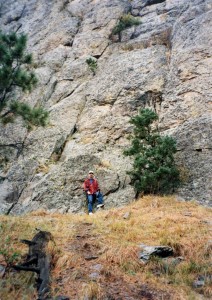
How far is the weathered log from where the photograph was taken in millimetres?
6457

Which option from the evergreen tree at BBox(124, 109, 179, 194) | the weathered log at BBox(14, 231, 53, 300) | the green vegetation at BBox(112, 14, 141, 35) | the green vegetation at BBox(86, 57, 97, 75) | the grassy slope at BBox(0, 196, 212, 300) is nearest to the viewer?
the weathered log at BBox(14, 231, 53, 300)

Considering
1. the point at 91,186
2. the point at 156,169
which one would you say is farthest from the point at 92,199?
the point at 156,169

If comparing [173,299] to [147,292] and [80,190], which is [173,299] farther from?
[80,190]

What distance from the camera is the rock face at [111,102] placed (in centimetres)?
1481

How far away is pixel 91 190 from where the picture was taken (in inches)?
557

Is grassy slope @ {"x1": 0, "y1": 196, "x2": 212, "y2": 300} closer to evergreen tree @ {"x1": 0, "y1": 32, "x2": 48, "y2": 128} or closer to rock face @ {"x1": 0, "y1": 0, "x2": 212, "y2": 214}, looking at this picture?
rock face @ {"x1": 0, "y1": 0, "x2": 212, "y2": 214}

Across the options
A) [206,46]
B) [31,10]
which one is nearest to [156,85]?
[206,46]

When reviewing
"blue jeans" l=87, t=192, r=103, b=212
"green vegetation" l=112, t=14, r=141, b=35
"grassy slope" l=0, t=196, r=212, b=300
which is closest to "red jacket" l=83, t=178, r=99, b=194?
"blue jeans" l=87, t=192, r=103, b=212

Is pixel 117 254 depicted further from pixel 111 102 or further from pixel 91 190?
pixel 111 102

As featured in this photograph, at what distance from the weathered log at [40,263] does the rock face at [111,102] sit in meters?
6.46

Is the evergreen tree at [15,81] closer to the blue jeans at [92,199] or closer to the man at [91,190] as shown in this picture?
the man at [91,190]

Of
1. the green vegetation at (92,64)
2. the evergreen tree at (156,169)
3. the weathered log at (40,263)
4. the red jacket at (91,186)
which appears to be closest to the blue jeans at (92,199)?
the red jacket at (91,186)

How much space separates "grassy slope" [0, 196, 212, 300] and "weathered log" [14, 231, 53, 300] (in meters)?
0.19

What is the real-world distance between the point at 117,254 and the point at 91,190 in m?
6.17
